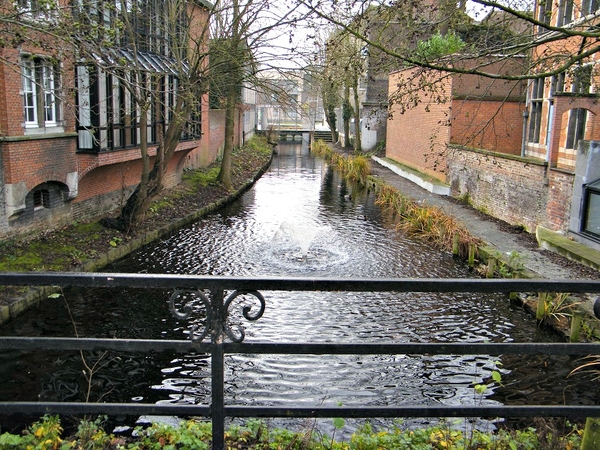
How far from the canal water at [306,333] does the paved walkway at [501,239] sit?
3.55 feet

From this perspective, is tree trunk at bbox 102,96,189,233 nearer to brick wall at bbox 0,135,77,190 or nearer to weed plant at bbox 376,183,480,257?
brick wall at bbox 0,135,77,190

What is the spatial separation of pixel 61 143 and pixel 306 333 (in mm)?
7590

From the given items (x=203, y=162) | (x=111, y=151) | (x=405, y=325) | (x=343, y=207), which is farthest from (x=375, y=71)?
(x=203, y=162)

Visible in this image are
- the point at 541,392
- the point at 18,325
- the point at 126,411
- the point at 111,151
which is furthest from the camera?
the point at 111,151

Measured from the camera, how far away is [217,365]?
249cm

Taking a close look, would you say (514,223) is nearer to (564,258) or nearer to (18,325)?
(564,258)

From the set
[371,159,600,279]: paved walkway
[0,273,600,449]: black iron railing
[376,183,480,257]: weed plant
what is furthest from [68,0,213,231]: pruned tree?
[0,273,600,449]: black iron railing

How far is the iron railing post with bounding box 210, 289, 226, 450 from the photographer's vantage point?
7.82 ft

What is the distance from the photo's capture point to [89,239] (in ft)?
41.2

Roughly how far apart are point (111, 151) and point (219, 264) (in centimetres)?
453

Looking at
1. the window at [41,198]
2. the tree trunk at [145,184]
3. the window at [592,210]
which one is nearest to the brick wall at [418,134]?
the window at [592,210]

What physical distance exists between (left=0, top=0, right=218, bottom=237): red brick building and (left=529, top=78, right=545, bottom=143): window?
10.9 m

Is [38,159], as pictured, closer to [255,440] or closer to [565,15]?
[255,440]

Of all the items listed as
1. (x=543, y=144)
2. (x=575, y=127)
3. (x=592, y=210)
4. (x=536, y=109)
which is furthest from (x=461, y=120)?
(x=592, y=210)
